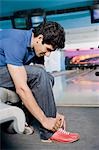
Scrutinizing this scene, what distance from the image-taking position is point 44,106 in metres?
1.49

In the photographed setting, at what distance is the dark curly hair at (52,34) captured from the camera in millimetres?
1431

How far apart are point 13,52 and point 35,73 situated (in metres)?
0.18

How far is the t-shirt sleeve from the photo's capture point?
4.58ft

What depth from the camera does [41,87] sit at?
1503mm

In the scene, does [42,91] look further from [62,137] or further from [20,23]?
[20,23]

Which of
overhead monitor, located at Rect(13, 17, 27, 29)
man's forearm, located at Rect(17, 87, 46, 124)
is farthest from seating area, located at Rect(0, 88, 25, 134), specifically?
overhead monitor, located at Rect(13, 17, 27, 29)

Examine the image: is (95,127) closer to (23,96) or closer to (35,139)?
(35,139)

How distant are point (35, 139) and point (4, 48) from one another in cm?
47

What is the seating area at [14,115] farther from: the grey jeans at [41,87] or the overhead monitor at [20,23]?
the overhead monitor at [20,23]

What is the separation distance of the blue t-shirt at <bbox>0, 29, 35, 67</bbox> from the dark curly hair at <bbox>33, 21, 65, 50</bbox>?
0.22 ft

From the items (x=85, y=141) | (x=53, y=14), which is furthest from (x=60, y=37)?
(x=53, y=14)

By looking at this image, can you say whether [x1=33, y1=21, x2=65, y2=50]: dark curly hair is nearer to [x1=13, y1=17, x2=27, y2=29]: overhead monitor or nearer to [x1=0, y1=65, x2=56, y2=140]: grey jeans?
[x1=0, y1=65, x2=56, y2=140]: grey jeans

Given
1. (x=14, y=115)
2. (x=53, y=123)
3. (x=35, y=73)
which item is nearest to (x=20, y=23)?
(x=35, y=73)

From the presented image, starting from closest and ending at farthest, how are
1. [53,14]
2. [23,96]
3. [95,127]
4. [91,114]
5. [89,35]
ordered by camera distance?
[23,96] → [95,127] → [91,114] → [53,14] → [89,35]
